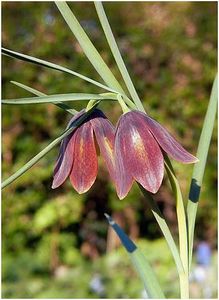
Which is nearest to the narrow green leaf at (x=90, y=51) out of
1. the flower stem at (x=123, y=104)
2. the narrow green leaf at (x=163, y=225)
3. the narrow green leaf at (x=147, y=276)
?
the flower stem at (x=123, y=104)

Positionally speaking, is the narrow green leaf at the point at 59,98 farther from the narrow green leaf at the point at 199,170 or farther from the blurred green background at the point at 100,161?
the blurred green background at the point at 100,161

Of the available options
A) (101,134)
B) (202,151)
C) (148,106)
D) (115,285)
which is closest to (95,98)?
(101,134)

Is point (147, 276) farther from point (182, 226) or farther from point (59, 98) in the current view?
point (59, 98)

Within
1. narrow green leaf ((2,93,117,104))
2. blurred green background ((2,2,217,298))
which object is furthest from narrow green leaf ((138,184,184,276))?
blurred green background ((2,2,217,298))

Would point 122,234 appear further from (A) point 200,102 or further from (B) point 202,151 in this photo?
(A) point 200,102

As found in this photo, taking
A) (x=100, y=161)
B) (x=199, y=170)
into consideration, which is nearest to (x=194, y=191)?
(x=199, y=170)
